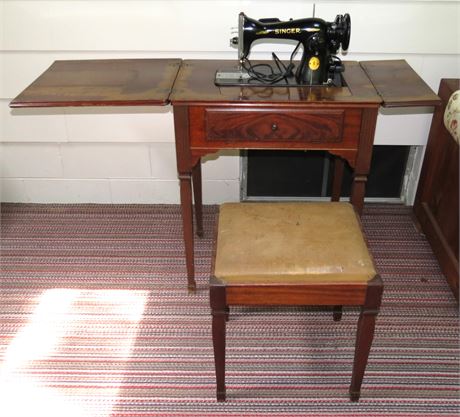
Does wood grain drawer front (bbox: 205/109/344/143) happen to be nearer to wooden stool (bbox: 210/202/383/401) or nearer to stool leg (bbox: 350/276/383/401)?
Result: wooden stool (bbox: 210/202/383/401)

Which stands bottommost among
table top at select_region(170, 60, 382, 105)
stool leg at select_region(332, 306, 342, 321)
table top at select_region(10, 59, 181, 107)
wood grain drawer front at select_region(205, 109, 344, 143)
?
stool leg at select_region(332, 306, 342, 321)

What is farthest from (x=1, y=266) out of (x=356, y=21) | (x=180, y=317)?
(x=356, y=21)

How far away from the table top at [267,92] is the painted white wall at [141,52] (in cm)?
40

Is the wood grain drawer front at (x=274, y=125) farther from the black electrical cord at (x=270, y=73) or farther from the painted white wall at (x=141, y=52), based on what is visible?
the painted white wall at (x=141, y=52)

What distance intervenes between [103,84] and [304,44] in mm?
644

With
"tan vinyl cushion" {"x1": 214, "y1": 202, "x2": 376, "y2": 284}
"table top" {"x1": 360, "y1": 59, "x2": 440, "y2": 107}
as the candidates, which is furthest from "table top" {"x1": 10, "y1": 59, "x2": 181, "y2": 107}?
"table top" {"x1": 360, "y1": 59, "x2": 440, "y2": 107}

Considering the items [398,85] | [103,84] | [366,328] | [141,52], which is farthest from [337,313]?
[141,52]

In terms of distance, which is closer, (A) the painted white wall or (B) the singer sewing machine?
(B) the singer sewing machine

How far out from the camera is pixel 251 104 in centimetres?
155

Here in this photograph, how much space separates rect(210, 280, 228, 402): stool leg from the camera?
1.34 m

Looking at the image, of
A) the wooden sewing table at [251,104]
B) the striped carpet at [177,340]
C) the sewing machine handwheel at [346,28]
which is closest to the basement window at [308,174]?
the striped carpet at [177,340]

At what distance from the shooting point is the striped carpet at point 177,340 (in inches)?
62.6

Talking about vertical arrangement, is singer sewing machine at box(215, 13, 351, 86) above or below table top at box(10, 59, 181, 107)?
above

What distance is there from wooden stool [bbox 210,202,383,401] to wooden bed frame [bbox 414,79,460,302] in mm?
674
